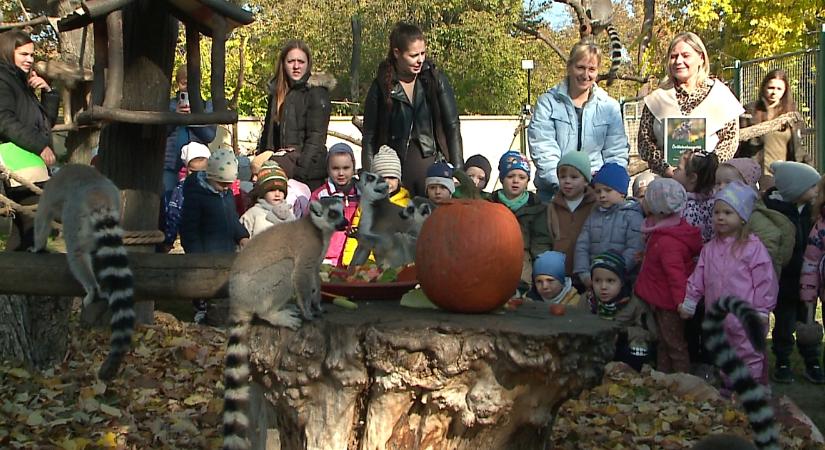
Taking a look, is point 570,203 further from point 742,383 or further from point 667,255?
point 742,383

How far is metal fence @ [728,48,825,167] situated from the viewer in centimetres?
1052

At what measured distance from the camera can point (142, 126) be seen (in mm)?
4359

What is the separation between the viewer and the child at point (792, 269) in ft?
17.0

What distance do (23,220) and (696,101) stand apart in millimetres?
3982

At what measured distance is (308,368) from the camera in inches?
112

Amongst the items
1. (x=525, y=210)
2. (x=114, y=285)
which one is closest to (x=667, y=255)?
(x=525, y=210)

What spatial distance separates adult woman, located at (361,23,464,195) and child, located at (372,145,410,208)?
0.96 ft

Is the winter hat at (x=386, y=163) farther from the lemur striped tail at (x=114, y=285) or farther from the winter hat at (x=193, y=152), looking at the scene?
the winter hat at (x=193, y=152)

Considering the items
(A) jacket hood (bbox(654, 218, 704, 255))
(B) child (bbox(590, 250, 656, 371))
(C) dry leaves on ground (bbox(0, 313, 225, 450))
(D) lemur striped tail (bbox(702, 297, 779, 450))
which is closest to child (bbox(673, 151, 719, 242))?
(A) jacket hood (bbox(654, 218, 704, 255))

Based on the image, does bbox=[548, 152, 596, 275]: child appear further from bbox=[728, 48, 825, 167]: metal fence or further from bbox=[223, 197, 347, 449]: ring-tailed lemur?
bbox=[728, 48, 825, 167]: metal fence

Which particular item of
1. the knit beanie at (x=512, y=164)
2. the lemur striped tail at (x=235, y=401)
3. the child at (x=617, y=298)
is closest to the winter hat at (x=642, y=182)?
the knit beanie at (x=512, y=164)

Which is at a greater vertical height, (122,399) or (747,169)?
(747,169)

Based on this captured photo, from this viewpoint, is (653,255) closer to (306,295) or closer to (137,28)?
(306,295)

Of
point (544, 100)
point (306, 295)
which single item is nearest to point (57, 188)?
point (306, 295)
